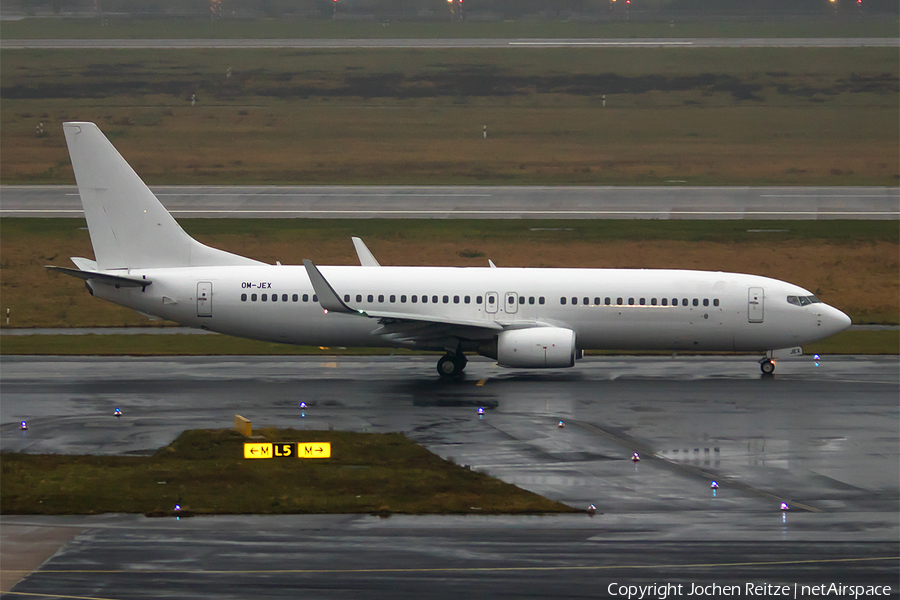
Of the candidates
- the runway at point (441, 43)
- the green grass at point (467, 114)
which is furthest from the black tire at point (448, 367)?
the runway at point (441, 43)

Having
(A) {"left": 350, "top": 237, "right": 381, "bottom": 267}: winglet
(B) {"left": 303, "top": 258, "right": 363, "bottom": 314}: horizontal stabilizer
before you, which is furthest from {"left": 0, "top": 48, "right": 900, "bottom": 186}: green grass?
(B) {"left": 303, "top": 258, "right": 363, "bottom": 314}: horizontal stabilizer

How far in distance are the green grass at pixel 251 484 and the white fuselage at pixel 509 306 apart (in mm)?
9585

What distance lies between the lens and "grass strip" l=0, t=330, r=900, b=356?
127 feet

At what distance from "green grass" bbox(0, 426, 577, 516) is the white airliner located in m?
9.59

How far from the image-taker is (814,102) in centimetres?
9294

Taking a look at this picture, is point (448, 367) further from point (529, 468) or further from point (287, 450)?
point (529, 468)

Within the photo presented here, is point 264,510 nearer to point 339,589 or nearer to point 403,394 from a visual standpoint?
point 339,589

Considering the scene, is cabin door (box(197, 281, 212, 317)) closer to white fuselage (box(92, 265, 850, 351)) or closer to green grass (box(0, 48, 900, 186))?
white fuselage (box(92, 265, 850, 351))

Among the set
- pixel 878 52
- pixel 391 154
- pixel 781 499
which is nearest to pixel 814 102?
pixel 878 52

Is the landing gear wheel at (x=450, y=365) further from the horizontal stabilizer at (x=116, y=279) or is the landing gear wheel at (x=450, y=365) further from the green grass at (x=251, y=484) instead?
the horizontal stabilizer at (x=116, y=279)

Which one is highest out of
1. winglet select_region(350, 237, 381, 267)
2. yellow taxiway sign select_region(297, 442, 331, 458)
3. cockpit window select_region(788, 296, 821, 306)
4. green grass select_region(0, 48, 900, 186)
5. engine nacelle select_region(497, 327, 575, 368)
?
green grass select_region(0, 48, 900, 186)

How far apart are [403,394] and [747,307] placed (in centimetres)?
1196

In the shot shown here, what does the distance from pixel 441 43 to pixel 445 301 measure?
83656 millimetres

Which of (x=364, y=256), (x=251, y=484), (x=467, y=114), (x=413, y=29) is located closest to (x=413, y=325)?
(x=364, y=256)
